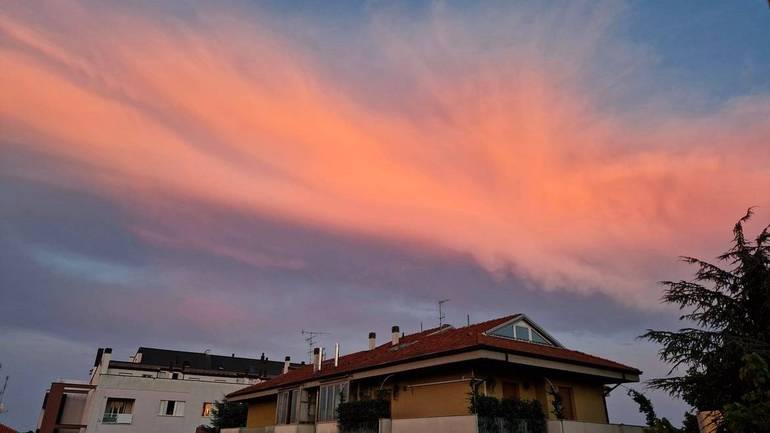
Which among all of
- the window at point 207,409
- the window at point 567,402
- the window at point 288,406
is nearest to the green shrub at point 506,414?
the window at point 567,402

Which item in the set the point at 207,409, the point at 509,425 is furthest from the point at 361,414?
the point at 207,409

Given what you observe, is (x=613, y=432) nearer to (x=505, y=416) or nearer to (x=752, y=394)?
(x=505, y=416)

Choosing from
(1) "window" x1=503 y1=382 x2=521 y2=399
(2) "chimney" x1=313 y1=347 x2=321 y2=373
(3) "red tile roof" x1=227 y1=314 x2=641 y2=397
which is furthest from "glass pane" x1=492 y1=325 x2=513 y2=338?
(2) "chimney" x1=313 y1=347 x2=321 y2=373

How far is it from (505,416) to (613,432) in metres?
5.50

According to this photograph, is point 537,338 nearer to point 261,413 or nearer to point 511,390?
point 511,390

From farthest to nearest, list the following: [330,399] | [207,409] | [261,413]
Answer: [207,409], [261,413], [330,399]

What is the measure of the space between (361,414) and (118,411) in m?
39.4

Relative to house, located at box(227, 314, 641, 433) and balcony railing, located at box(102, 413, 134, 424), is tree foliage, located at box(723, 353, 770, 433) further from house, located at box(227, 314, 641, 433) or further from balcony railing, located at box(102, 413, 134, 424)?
balcony railing, located at box(102, 413, 134, 424)

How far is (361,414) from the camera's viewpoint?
2120 centimetres

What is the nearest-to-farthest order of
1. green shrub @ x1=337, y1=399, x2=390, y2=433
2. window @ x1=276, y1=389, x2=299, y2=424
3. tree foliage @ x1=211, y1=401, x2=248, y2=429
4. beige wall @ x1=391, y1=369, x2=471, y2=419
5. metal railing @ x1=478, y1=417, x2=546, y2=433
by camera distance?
metal railing @ x1=478, y1=417, x2=546, y2=433 → beige wall @ x1=391, y1=369, x2=471, y2=419 → green shrub @ x1=337, y1=399, x2=390, y2=433 → window @ x1=276, y1=389, x2=299, y2=424 → tree foliage @ x1=211, y1=401, x2=248, y2=429

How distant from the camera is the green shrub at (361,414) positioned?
20719 mm

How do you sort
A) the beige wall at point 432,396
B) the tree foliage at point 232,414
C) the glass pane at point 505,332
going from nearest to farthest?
1. the beige wall at point 432,396
2. the glass pane at point 505,332
3. the tree foliage at point 232,414

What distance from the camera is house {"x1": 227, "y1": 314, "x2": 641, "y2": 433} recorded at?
18922 mm

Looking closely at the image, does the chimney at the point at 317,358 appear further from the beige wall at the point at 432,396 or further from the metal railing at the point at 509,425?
the metal railing at the point at 509,425
